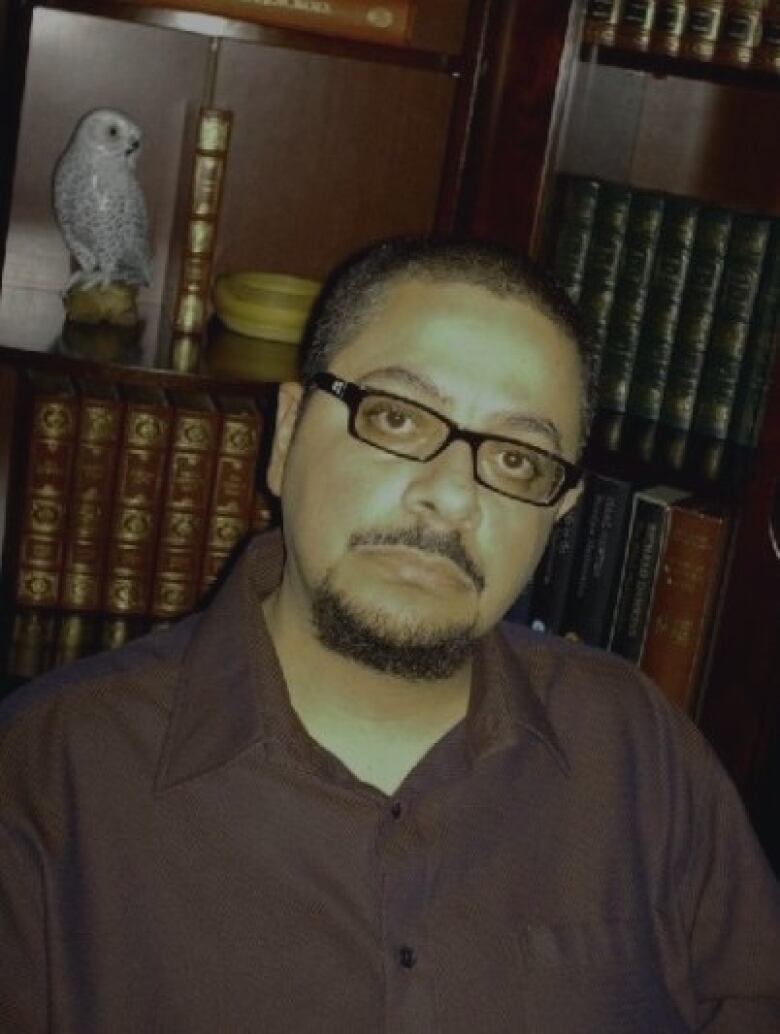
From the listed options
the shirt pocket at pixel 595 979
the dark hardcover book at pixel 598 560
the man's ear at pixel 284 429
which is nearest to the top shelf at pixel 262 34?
the dark hardcover book at pixel 598 560

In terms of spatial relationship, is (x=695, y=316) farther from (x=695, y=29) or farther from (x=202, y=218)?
(x=202, y=218)

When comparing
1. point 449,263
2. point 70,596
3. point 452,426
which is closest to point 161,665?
point 452,426

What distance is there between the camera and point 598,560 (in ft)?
7.00

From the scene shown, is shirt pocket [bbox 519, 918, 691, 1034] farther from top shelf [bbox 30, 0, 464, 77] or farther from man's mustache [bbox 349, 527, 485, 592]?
top shelf [bbox 30, 0, 464, 77]

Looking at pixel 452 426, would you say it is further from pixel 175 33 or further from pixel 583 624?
pixel 175 33

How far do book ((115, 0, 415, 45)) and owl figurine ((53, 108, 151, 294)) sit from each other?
0.20 metres

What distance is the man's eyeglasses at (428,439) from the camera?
1271 millimetres

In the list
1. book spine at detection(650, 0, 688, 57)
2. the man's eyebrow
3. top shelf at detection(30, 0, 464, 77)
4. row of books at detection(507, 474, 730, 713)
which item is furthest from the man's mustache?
book spine at detection(650, 0, 688, 57)

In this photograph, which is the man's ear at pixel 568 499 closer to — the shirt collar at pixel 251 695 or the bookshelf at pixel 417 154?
the shirt collar at pixel 251 695

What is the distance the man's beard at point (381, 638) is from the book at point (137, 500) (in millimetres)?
869

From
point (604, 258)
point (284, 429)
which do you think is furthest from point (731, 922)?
point (604, 258)

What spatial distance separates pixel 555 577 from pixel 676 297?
445 mm

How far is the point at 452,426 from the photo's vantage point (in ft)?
4.17

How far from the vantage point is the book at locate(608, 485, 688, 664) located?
210cm
